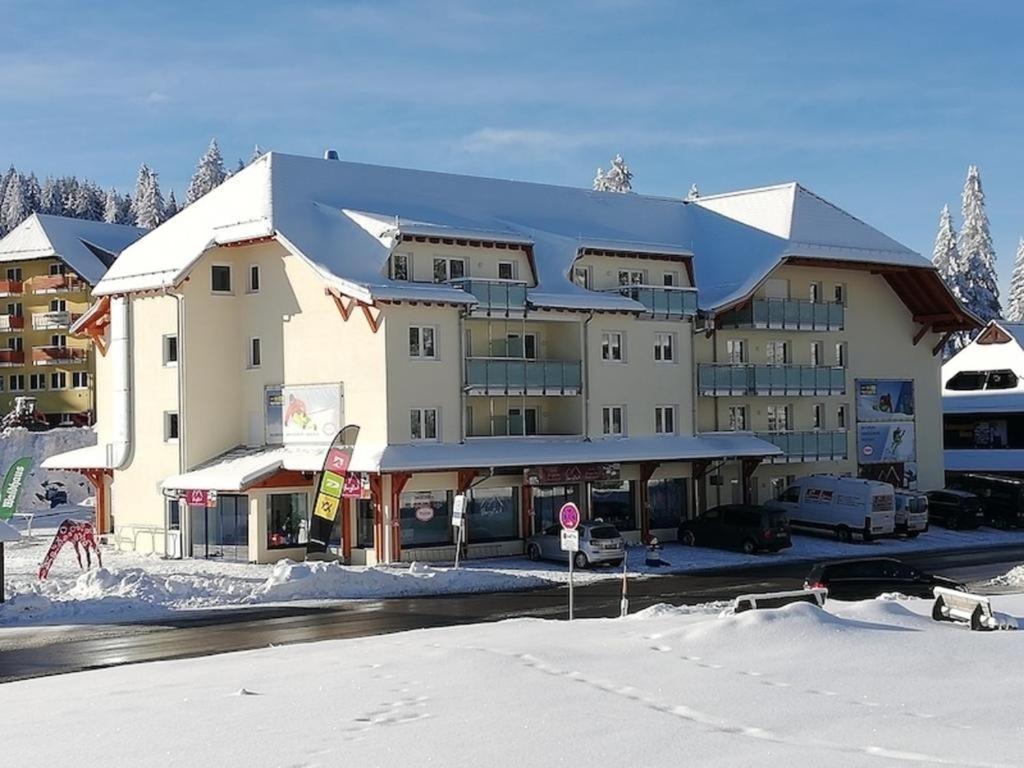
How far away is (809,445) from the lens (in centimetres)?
5538

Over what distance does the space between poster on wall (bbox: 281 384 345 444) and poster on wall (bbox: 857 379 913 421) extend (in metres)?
25.1

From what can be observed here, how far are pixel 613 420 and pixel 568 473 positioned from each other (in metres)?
3.62

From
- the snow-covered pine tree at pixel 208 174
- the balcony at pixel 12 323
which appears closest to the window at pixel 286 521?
the balcony at pixel 12 323

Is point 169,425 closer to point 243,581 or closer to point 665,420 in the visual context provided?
point 243,581

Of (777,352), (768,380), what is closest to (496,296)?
(768,380)

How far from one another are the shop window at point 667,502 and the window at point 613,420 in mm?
2880

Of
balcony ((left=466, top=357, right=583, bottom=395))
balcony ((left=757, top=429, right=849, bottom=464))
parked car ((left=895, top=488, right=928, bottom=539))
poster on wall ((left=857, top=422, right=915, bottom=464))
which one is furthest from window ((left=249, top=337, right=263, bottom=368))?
poster on wall ((left=857, top=422, right=915, bottom=464))

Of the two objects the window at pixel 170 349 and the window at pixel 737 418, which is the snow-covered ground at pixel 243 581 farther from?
the window at pixel 737 418

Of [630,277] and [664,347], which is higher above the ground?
[630,277]

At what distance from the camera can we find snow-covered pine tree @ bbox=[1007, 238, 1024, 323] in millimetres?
101188

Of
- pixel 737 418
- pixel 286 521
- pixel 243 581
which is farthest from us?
pixel 737 418

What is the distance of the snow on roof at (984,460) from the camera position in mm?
67875

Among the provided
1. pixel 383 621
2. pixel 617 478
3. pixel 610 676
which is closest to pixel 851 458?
pixel 617 478

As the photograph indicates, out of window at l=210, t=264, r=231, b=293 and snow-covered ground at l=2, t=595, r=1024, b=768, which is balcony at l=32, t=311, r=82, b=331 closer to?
window at l=210, t=264, r=231, b=293
